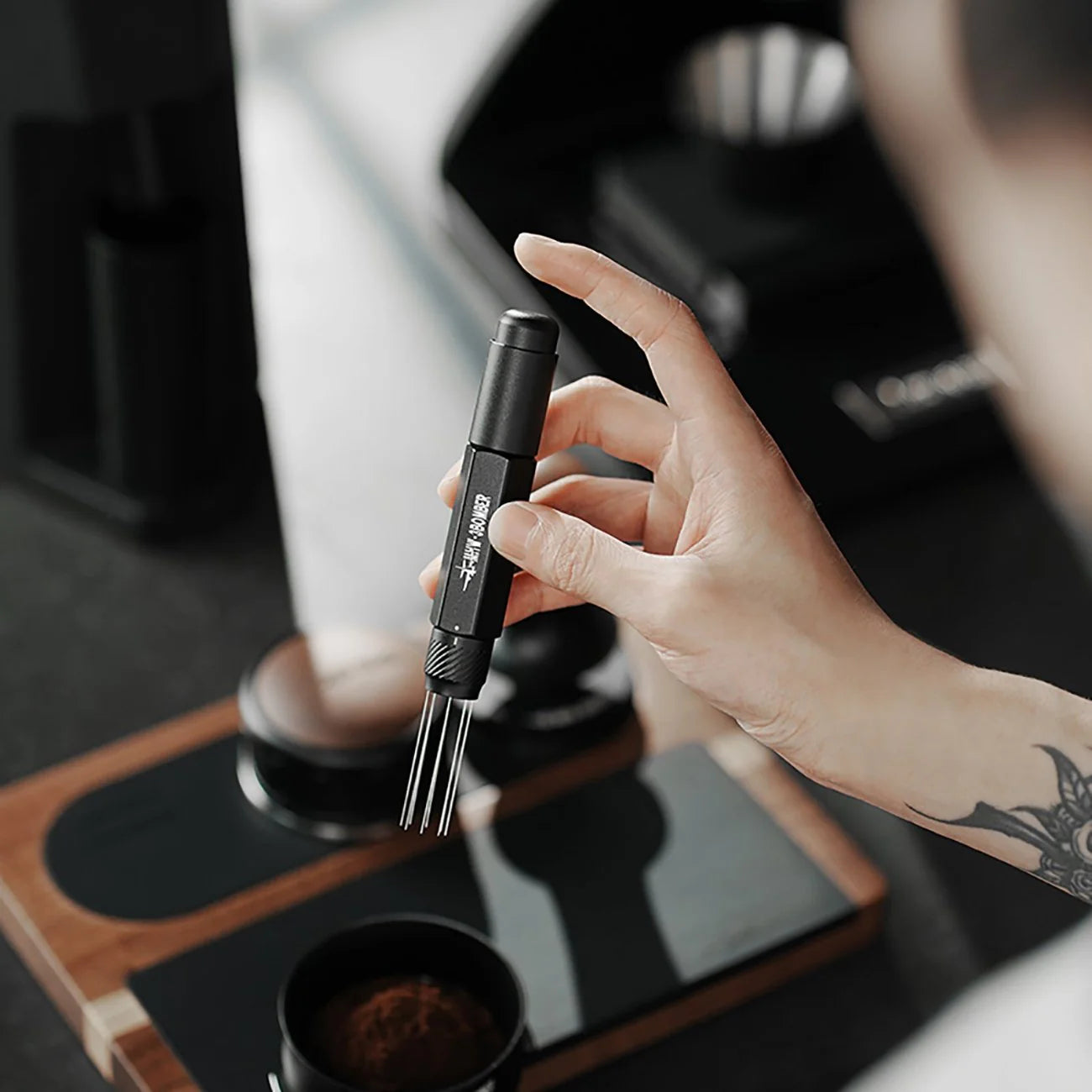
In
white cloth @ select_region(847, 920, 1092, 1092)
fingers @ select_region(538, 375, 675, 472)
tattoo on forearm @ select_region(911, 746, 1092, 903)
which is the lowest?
white cloth @ select_region(847, 920, 1092, 1092)

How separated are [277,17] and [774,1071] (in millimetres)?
1126

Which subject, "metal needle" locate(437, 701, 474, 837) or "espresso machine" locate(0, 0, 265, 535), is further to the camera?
"espresso machine" locate(0, 0, 265, 535)

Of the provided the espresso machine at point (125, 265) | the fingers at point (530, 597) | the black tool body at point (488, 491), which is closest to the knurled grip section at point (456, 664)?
the black tool body at point (488, 491)

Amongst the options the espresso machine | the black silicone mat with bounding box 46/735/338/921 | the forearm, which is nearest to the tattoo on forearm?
the forearm

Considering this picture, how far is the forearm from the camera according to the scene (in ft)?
2.47

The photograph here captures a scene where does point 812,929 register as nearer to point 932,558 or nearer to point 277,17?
point 932,558

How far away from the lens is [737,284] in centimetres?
134

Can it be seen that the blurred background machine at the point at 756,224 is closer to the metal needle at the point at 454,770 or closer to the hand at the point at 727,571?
the metal needle at the point at 454,770

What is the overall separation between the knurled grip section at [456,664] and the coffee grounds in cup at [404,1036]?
17 centimetres

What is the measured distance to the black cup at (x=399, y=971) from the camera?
2.67 feet

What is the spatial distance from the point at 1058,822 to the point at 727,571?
193 millimetres

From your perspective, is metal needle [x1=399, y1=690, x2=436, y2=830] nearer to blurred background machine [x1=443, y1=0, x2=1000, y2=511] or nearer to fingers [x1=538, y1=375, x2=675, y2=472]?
fingers [x1=538, y1=375, x2=675, y2=472]

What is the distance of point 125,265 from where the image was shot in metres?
1.12

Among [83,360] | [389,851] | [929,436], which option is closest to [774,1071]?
[389,851]
